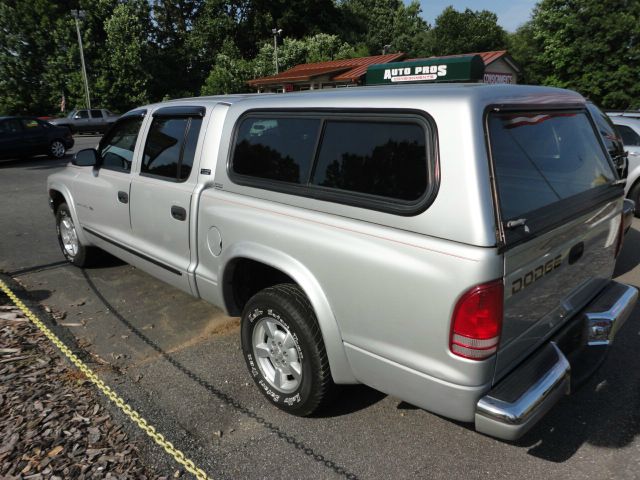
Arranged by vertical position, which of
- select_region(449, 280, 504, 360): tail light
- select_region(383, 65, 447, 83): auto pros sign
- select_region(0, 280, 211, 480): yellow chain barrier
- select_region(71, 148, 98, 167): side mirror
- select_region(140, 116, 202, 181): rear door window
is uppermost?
select_region(383, 65, 447, 83): auto pros sign

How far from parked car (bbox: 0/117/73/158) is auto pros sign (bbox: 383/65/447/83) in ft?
50.4

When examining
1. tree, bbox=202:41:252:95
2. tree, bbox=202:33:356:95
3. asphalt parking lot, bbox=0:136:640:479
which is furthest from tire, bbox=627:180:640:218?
tree, bbox=202:33:356:95

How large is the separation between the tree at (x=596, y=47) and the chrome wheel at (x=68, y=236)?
40.4 metres

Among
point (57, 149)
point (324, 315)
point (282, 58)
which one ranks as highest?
point (282, 58)

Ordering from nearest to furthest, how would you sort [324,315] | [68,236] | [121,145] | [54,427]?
1. [324,315]
2. [54,427]
3. [121,145]
4. [68,236]

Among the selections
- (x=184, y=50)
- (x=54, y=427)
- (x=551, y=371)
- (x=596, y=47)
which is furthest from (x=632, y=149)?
(x=184, y=50)

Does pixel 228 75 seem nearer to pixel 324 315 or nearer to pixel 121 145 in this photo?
pixel 121 145

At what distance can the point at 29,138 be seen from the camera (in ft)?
50.6

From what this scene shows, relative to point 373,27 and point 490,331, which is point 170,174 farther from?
point 373,27

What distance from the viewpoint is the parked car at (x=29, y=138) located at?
49.0 feet

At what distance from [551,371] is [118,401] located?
8.09 feet

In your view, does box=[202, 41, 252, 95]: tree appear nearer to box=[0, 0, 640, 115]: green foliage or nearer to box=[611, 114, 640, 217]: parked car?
box=[0, 0, 640, 115]: green foliage

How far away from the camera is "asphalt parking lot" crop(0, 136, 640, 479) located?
254cm

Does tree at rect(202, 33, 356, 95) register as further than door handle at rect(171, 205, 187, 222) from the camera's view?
Yes
